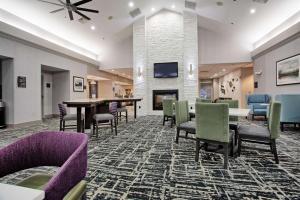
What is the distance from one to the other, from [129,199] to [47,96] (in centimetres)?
791

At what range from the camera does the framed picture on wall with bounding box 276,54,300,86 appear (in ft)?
16.8

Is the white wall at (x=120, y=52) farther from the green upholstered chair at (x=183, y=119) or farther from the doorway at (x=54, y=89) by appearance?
the green upholstered chair at (x=183, y=119)

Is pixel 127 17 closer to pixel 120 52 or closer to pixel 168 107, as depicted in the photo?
pixel 120 52

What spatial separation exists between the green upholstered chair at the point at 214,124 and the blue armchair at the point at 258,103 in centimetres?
458

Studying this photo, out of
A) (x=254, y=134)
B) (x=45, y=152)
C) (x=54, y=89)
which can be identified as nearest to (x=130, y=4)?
(x=54, y=89)

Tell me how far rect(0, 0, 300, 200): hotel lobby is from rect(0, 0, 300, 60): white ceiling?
0.16 ft

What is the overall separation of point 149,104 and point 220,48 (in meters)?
4.52

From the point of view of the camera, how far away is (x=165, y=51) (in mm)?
8383

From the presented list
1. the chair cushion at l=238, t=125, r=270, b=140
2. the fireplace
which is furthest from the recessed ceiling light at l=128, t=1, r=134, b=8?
the chair cushion at l=238, t=125, r=270, b=140

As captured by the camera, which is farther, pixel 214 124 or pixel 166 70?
pixel 166 70

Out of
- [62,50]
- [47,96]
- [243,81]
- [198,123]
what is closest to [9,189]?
[198,123]

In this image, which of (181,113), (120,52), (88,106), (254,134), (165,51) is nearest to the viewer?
(254,134)

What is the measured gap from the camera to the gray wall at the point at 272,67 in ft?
17.3

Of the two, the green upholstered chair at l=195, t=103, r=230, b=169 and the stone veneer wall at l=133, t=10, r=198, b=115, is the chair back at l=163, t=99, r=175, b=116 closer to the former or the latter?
the green upholstered chair at l=195, t=103, r=230, b=169
